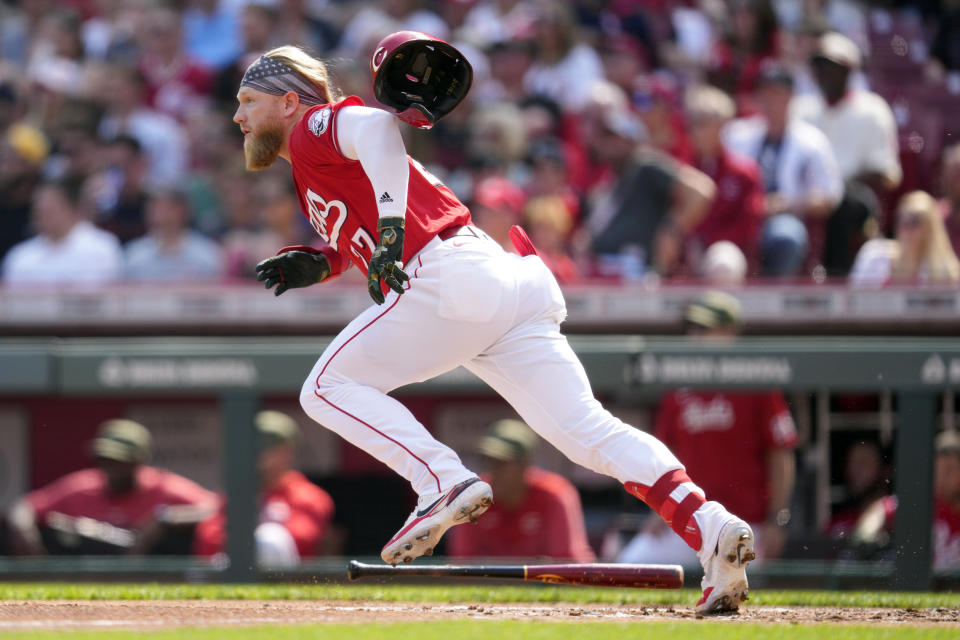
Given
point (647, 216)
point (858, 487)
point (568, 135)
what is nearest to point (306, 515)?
point (647, 216)

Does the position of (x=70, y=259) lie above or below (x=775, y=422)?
above

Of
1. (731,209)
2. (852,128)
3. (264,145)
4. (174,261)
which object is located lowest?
(174,261)

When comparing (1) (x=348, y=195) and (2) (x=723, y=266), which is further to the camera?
(2) (x=723, y=266)

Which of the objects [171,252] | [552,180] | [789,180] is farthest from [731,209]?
[171,252]

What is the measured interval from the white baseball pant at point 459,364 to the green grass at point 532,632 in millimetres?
423

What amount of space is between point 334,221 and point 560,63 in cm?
581

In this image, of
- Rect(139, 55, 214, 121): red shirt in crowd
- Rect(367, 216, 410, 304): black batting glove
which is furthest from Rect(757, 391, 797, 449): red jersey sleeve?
Rect(139, 55, 214, 121): red shirt in crowd

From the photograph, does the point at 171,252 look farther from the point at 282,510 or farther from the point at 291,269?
the point at 291,269

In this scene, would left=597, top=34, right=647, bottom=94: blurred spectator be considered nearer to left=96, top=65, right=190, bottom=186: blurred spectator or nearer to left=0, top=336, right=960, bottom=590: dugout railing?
left=96, top=65, right=190, bottom=186: blurred spectator

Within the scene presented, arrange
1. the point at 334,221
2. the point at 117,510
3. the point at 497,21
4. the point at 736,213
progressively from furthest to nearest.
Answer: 1. the point at 497,21
2. the point at 736,213
3. the point at 117,510
4. the point at 334,221

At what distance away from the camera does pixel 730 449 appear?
6.10 meters

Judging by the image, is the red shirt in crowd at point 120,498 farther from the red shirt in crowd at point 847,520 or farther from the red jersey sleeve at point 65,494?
the red shirt in crowd at point 847,520

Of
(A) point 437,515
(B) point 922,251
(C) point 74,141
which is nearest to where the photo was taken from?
(A) point 437,515

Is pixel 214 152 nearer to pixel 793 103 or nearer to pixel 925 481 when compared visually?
pixel 793 103
